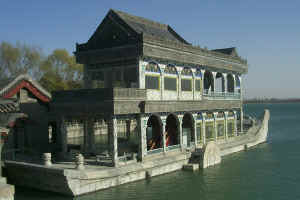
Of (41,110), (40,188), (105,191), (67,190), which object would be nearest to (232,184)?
(105,191)

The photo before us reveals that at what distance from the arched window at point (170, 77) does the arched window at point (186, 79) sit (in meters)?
0.95

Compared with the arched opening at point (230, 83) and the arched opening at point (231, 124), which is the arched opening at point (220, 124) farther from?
the arched opening at point (230, 83)

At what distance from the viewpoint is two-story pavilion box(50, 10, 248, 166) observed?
793 inches

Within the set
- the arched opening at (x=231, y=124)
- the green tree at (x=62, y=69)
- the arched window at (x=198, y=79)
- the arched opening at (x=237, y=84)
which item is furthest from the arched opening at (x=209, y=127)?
the green tree at (x=62, y=69)

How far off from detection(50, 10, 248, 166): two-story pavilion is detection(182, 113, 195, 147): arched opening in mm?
47

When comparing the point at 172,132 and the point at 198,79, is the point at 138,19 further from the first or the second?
the point at 172,132

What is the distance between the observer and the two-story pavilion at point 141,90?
66.1 ft

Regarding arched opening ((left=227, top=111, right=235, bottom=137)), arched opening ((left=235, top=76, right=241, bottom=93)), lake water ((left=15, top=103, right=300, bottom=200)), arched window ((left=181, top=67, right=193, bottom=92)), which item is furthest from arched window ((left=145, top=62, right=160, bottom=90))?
arched opening ((left=235, top=76, right=241, bottom=93))

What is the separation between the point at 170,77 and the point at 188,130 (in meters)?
5.72

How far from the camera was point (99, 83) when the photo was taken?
24.8 meters

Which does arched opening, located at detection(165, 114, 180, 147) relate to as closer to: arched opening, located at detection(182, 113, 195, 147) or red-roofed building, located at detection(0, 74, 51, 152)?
arched opening, located at detection(182, 113, 195, 147)

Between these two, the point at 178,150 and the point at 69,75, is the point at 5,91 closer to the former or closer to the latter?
the point at 178,150

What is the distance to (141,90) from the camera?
67.7 ft

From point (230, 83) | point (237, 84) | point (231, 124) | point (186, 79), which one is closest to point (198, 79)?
point (186, 79)
